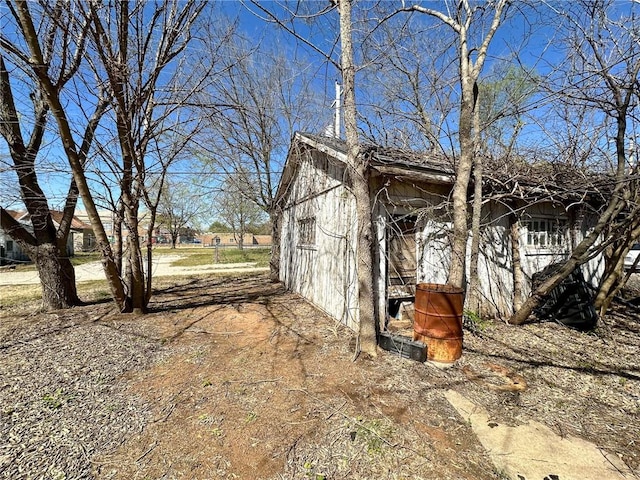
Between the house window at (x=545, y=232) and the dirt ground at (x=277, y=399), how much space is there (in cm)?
213

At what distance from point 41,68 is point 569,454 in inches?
283

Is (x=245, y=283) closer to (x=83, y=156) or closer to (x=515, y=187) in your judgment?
(x=83, y=156)

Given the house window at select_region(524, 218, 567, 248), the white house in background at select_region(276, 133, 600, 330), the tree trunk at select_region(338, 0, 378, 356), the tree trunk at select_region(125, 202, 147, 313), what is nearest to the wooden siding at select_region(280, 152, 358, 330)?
the white house in background at select_region(276, 133, 600, 330)

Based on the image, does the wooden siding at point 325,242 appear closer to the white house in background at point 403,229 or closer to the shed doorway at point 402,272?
the white house in background at point 403,229

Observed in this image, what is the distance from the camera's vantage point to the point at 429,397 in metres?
3.10

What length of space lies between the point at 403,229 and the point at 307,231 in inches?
108

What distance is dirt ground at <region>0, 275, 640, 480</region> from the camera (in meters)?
2.21

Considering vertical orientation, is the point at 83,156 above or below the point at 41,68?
below

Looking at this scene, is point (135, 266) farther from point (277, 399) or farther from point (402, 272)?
point (402, 272)

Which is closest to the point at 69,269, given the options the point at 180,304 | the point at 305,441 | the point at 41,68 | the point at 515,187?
the point at 180,304

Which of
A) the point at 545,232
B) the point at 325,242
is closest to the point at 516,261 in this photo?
the point at 545,232

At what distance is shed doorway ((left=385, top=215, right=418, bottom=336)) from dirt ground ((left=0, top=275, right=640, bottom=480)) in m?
1.03

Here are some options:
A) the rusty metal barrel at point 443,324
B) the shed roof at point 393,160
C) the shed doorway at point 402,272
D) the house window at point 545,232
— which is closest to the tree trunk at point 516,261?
the house window at point 545,232

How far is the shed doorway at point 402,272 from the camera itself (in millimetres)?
5168
